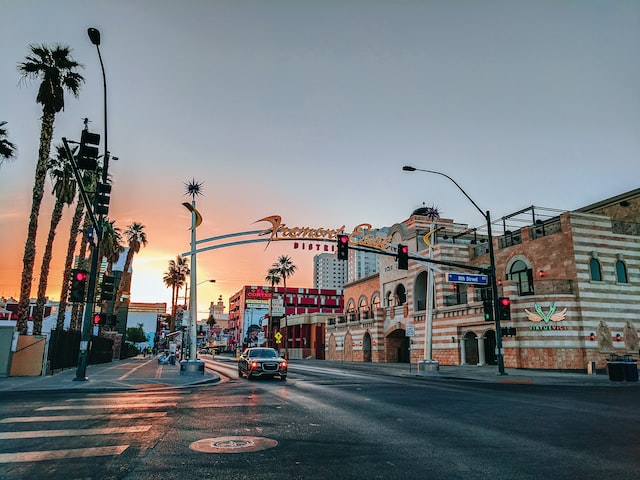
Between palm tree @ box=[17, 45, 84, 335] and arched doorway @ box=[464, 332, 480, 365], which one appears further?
arched doorway @ box=[464, 332, 480, 365]

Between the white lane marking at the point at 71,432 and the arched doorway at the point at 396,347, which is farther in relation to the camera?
the arched doorway at the point at 396,347

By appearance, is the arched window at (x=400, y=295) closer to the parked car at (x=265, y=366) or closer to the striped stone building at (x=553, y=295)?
the striped stone building at (x=553, y=295)

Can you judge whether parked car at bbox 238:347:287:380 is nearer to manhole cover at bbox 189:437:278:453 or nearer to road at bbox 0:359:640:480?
road at bbox 0:359:640:480

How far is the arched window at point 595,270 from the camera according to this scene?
31.0 m

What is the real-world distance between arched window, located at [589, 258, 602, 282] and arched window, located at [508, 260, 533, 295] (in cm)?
409

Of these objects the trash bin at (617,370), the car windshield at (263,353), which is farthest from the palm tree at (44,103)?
the trash bin at (617,370)

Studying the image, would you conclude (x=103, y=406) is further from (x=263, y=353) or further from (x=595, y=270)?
(x=595, y=270)

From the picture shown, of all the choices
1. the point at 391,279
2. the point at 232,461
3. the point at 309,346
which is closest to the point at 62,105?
the point at 232,461

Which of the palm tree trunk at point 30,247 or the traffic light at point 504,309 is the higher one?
the palm tree trunk at point 30,247

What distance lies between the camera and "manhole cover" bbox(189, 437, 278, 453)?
675 cm

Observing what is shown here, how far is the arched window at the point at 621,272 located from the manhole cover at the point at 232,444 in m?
32.7

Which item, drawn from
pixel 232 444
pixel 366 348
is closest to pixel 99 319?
pixel 232 444

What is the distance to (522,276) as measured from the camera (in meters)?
35.1

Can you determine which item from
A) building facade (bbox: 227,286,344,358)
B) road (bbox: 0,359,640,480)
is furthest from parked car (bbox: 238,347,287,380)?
building facade (bbox: 227,286,344,358)
